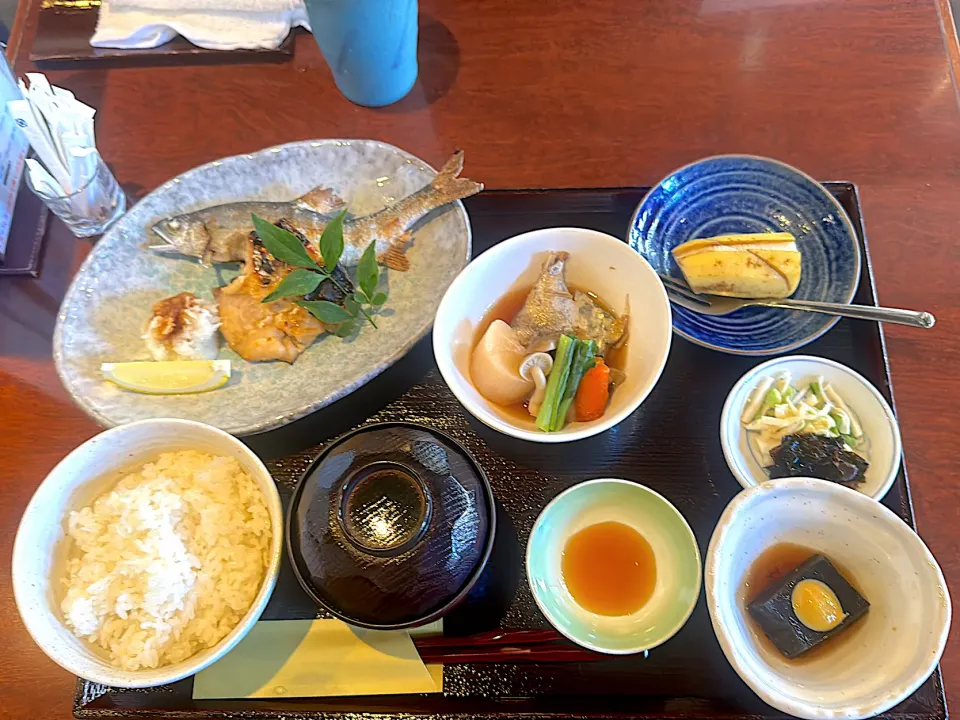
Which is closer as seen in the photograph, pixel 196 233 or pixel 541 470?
pixel 541 470

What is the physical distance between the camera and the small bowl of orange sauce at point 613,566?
132 centimetres

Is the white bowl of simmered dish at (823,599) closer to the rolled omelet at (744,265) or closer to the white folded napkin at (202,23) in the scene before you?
the rolled omelet at (744,265)

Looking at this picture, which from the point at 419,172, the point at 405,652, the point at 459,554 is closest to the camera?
the point at 459,554

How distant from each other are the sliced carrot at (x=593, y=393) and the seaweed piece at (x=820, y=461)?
0.40m

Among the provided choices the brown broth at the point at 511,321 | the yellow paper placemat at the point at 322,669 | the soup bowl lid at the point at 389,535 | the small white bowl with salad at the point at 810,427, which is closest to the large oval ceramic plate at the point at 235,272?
the brown broth at the point at 511,321

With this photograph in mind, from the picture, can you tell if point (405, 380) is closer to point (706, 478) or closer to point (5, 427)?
point (706, 478)

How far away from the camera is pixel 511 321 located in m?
1.64

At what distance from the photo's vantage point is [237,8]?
2.10 meters

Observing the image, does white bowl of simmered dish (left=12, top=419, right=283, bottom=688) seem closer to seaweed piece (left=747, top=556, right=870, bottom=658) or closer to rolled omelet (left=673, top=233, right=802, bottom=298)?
seaweed piece (left=747, top=556, right=870, bottom=658)

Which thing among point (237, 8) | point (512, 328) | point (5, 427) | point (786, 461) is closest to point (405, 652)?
point (512, 328)

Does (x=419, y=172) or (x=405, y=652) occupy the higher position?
(x=419, y=172)

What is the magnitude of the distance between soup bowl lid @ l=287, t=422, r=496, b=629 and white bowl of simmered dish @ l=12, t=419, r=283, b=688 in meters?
0.12

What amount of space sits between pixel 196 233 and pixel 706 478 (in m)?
1.42

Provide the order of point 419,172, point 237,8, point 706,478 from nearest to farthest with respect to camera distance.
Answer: point 706,478 < point 419,172 < point 237,8
